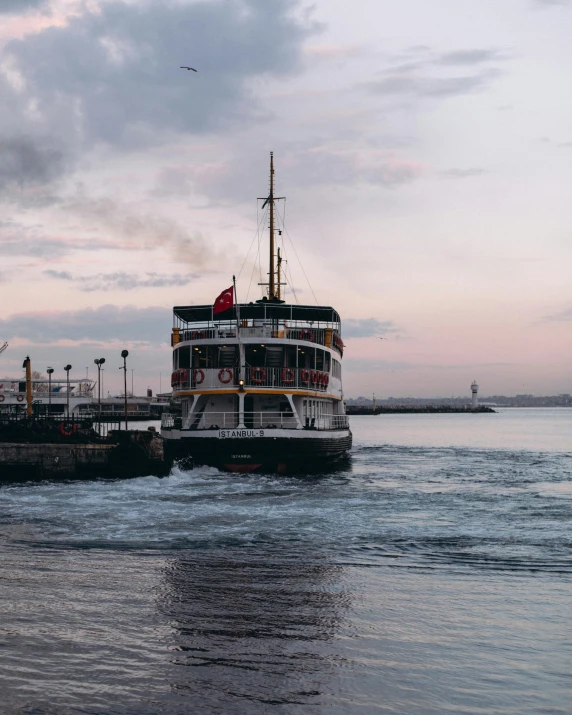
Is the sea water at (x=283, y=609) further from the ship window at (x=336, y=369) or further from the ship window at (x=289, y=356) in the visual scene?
the ship window at (x=336, y=369)

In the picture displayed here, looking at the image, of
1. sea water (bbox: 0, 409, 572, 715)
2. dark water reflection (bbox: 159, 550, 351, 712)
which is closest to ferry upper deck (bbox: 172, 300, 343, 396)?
sea water (bbox: 0, 409, 572, 715)

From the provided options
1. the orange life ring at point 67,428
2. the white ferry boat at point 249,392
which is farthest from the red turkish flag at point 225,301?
the orange life ring at point 67,428

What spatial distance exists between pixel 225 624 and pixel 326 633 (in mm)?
1521

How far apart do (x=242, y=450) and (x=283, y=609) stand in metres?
22.4

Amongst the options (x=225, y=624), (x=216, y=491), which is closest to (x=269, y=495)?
(x=216, y=491)

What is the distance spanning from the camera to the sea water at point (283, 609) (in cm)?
846

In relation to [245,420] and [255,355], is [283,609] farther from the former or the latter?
[255,355]

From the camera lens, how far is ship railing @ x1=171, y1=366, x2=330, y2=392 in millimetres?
36344

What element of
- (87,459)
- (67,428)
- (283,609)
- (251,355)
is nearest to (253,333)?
(251,355)

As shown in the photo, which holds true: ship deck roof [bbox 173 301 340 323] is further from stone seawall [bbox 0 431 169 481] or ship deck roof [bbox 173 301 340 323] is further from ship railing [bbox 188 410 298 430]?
stone seawall [bbox 0 431 169 481]

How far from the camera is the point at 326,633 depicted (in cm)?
1071

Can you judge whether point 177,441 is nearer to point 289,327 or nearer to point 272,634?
point 289,327

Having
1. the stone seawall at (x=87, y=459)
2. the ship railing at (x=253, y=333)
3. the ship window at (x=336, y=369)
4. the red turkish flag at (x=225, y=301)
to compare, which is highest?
the red turkish flag at (x=225, y=301)

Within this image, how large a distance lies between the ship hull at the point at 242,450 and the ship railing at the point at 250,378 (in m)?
2.92
